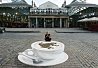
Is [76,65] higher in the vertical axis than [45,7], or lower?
lower

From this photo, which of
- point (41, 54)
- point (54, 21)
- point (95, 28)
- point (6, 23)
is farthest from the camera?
point (54, 21)

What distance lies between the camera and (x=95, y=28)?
19.2m

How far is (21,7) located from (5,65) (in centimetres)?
2902

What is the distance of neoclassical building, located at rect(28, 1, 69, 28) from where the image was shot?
29889 millimetres

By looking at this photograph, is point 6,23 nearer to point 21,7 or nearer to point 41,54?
point 21,7

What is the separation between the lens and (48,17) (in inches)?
1176

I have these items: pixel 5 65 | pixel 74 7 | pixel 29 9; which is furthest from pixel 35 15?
pixel 5 65

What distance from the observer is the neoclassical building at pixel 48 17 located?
29.9m

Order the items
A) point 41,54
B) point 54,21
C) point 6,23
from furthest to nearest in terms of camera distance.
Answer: point 54,21 → point 6,23 → point 41,54

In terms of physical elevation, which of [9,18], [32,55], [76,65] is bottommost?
[76,65]

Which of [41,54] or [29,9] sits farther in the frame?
[29,9]

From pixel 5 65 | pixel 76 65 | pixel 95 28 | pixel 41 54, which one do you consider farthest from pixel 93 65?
pixel 95 28

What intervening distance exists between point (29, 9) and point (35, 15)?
3.51 metres

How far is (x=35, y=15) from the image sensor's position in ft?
97.6
